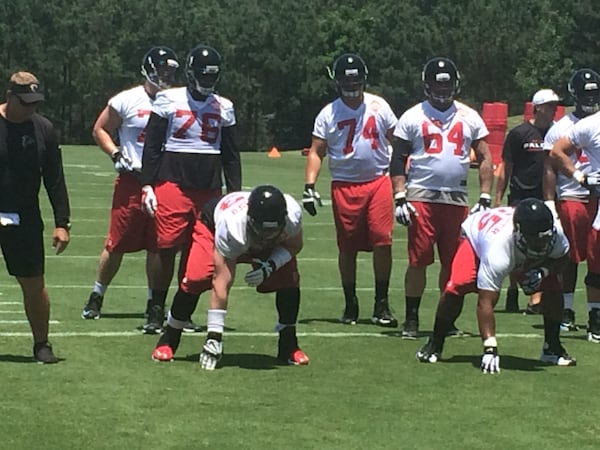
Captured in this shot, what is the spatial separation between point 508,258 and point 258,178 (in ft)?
72.5

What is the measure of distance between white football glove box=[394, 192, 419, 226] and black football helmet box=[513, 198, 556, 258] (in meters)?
1.85

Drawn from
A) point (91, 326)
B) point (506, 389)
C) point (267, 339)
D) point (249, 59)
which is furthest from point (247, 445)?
point (249, 59)

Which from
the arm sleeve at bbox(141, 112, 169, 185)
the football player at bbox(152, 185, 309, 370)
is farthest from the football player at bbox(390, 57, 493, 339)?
the arm sleeve at bbox(141, 112, 169, 185)

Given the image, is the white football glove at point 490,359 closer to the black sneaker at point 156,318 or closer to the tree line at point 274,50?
the black sneaker at point 156,318

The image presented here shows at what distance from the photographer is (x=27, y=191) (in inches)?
316

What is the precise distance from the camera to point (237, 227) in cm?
783

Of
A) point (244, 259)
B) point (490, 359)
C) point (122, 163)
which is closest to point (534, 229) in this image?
point (490, 359)

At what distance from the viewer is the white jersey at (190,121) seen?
9.39 meters

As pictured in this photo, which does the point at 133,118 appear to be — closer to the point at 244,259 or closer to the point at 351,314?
the point at 351,314

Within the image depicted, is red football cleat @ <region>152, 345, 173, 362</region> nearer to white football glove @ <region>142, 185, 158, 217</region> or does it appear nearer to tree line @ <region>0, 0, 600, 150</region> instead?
white football glove @ <region>142, 185, 158, 217</region>

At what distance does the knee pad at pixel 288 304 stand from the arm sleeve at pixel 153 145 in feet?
5.43

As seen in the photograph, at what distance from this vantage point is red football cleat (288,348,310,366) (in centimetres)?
830

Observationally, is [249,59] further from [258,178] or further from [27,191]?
[27,191]

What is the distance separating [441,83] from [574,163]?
4.33ft
